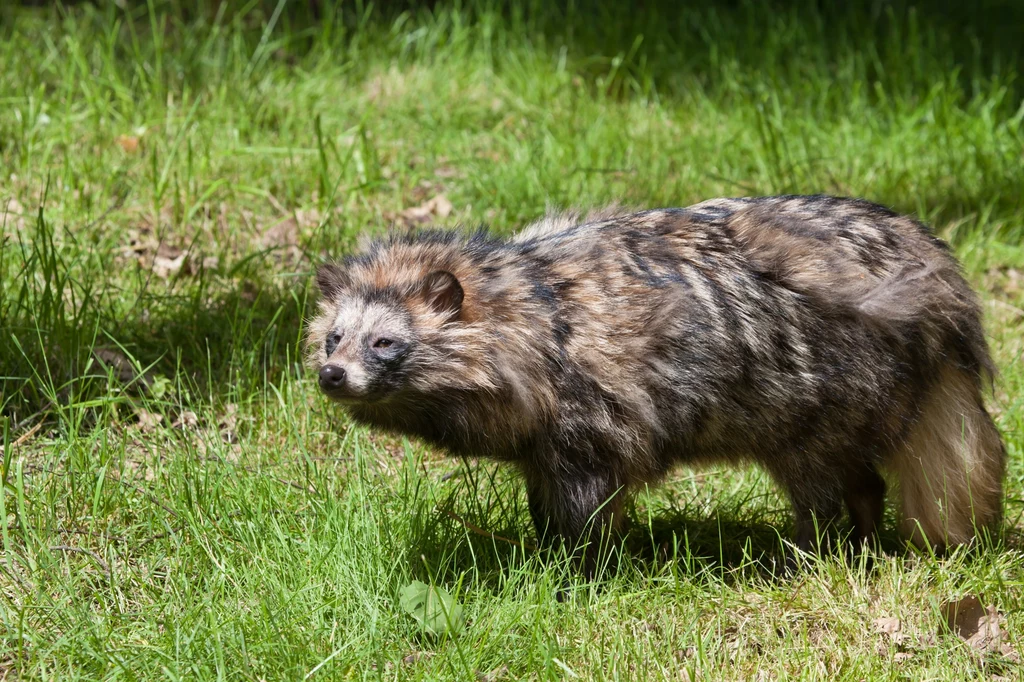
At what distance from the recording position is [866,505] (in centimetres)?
431

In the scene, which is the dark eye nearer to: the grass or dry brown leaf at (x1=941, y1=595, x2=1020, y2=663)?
the grass

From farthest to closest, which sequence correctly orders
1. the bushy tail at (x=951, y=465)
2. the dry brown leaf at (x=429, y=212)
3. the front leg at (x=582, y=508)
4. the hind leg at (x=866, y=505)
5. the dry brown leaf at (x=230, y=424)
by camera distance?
the dry brown leaf at (x=429, y=212) < the dry brown leaf at (x=230, y=424) < the hind leg at (x=866, y=505) < the bushy tail at (x=951, y=465) < the front leg at (x=582, y=508)

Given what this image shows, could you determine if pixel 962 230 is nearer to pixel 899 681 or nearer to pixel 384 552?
pixel 899 681

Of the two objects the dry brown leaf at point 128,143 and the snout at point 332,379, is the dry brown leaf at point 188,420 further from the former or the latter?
the dry brown leaf at point 128,143

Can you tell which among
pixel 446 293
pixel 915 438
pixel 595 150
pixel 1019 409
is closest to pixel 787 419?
pixel 915 438

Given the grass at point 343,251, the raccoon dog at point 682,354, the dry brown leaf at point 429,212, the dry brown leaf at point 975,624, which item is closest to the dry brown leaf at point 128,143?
the grass at point 343,251

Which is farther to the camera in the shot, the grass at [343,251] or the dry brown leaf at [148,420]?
the dry brown leaf at [148,420]

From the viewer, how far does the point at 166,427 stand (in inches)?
174

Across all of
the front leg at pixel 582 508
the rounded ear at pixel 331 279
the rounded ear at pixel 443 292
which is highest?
the rounded ear at pixel 443 292

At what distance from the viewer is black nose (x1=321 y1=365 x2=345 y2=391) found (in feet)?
11.3

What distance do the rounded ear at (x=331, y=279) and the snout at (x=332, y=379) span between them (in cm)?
45

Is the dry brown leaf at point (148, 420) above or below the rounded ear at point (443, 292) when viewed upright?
below

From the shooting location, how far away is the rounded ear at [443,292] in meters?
3.59

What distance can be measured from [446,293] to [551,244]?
49 cm
